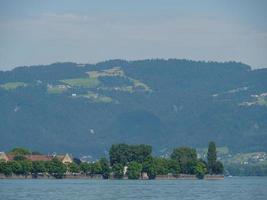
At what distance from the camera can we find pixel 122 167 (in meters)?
172

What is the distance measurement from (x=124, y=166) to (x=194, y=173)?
46.2ft

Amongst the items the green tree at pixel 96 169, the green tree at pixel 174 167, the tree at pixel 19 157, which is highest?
the tree at pixel 19 157

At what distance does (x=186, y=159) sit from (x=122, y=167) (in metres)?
16.5

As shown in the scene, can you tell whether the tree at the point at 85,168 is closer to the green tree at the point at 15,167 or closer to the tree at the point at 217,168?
the green tree at the point at 15,167

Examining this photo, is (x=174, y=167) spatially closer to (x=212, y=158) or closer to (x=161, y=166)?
(x=161, y=166)

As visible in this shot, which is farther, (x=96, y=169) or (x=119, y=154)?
(x=119, y=154)

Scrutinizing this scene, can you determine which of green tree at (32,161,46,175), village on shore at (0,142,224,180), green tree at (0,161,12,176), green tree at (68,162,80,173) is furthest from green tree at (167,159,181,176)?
Answer: green tree at (0,161,12,176)

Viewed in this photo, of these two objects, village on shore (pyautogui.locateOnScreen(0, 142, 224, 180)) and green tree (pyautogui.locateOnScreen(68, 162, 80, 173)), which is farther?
green tree (pyautogui.locateOnScreen(68, 162, 80, 173))

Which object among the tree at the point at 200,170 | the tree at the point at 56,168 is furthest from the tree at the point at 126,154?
the tree at the point at 56,168

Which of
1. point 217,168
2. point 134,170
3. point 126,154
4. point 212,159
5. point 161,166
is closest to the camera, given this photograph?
point 134,170

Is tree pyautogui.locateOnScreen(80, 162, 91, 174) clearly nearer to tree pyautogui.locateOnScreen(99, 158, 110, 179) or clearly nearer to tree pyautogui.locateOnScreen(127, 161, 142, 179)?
tree pyautogui.locateOnScreen(99, 158, 110, 179)

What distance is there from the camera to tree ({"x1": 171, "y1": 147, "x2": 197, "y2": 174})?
182625 mm

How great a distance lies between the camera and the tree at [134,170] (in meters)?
168

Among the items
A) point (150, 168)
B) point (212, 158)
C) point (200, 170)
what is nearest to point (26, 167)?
point (150, 168)
